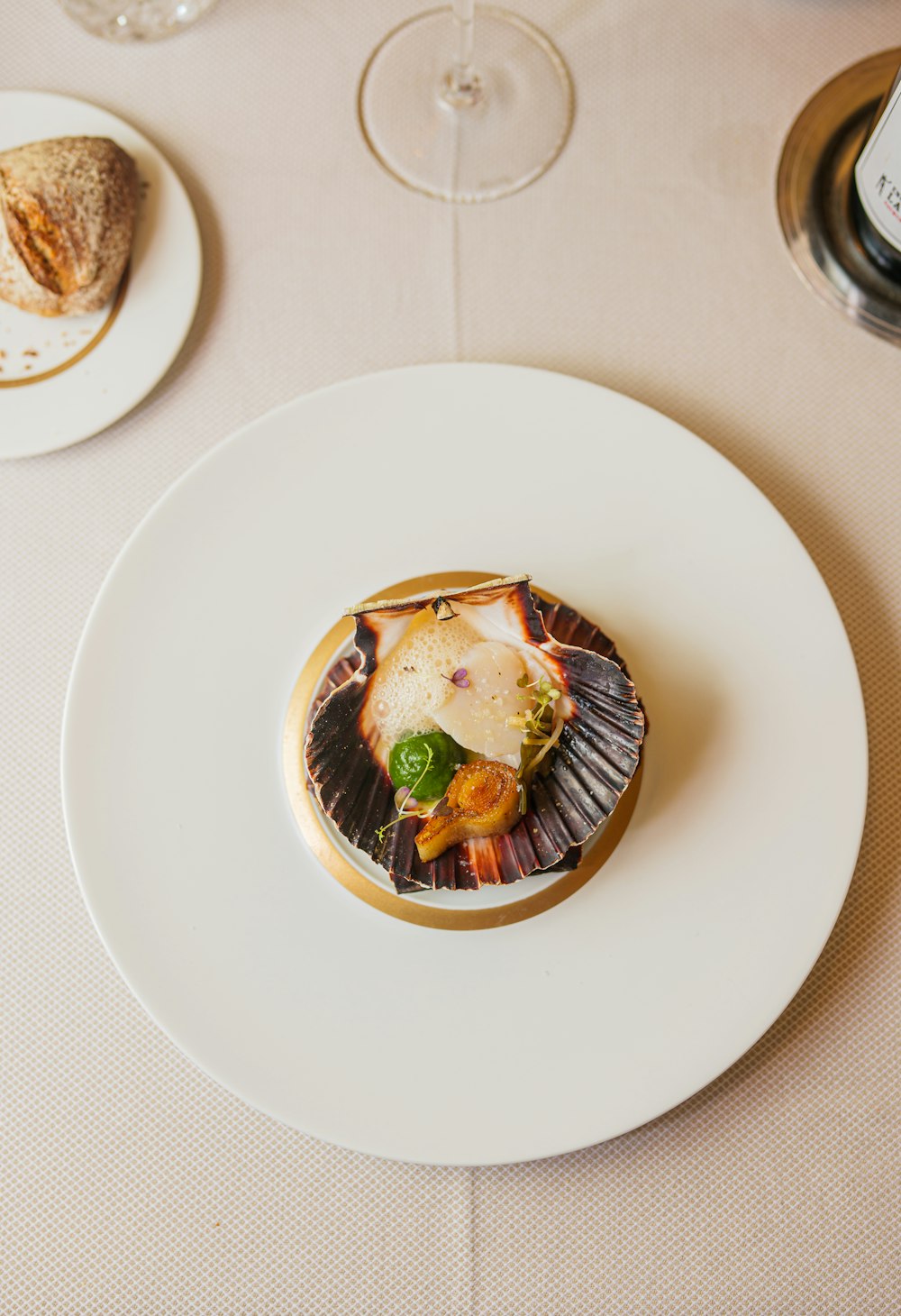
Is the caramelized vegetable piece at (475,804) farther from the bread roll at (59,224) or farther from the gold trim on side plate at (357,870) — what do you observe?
the bread roll at (59,224)

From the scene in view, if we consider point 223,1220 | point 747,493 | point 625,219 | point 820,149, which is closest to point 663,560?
point 747,493

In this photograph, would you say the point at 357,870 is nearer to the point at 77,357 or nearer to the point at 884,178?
the point at 77,357

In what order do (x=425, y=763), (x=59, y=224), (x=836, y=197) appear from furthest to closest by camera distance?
(x=836, y=197) → (x=59, y=224) → (x=425, y=763)

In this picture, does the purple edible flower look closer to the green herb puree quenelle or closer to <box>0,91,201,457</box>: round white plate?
the green herb puree quenelle

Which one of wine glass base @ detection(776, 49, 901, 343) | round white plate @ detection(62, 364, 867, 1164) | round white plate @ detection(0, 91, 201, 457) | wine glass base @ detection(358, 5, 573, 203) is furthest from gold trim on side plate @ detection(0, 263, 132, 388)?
wine glass base @ detection(776, 49, 901, 343)

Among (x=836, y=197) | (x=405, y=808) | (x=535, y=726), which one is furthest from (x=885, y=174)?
(x=405, y=808)

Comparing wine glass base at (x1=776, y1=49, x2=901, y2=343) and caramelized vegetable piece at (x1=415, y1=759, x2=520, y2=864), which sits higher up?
wine glass base at (x1=776, y1=49, x2=901, y2=343)
